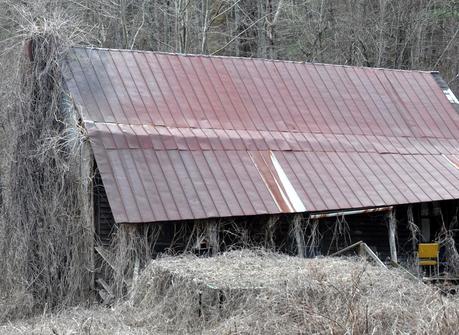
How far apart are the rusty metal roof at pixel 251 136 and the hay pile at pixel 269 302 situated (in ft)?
6.80

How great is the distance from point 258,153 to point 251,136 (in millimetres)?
553

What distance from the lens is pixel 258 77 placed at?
17406 millimetres

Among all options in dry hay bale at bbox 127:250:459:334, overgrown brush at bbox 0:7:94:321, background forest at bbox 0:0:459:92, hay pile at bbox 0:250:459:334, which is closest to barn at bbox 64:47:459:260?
overgrown brush at bbox 0:7:94:321

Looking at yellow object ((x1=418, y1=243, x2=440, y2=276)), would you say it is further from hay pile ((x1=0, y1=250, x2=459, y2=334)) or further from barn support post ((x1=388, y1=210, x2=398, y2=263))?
hay pile ((x1=0, y1=250, x2=459, y2=334))

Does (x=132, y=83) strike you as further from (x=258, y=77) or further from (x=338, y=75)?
(x=338, y=75)

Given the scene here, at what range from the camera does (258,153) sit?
1501cm

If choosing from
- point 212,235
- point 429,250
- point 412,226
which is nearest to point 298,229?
point 212,235

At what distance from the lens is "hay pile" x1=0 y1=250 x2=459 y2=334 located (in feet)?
27.3

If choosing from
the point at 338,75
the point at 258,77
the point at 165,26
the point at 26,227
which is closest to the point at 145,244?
the point at 26,227

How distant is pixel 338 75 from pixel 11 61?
27.6 feet

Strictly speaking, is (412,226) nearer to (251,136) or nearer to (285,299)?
(251,136)

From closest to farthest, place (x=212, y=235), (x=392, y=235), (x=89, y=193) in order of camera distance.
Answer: (x=212, y=235)
(x=89, y=193)
(x=392, y=235)

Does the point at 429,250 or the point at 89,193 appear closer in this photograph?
the point at 89,193

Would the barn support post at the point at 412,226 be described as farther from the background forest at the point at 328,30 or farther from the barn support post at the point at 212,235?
the background forest at the point at 328,30
